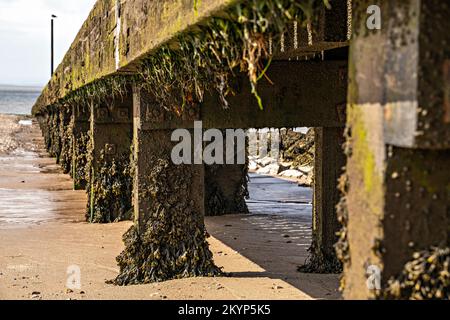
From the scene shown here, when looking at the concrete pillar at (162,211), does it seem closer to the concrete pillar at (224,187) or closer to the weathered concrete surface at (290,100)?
the weathered concrete surface at (290,100)

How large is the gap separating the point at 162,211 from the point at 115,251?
2.29m

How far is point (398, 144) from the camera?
2033mm

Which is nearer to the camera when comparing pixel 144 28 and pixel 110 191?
pixel 144 28

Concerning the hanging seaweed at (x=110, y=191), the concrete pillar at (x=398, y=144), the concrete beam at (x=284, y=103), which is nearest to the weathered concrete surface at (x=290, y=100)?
the concrete beam at (x=284, y=103)

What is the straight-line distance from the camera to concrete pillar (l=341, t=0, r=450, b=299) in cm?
192

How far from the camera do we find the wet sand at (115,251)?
6.21m

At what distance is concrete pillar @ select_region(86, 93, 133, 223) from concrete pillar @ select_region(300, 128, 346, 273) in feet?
15.3

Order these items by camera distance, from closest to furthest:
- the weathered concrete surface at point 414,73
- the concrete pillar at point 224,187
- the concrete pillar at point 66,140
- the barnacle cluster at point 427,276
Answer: the weathered concrete surface at point 414,73, the barnacle cluster at point 427,276, the concrete pillar at point 224,187, the concrete pillar at point 66,140

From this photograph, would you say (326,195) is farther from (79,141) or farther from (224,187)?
(79,141)

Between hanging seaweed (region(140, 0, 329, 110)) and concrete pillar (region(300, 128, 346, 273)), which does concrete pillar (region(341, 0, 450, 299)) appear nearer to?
hanging seaweed (region(140, 0, 329, 110))

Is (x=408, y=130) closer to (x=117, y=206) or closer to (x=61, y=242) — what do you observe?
(x=61, y=242)

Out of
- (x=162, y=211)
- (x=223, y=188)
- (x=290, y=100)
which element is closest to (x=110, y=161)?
(x=223, y=188)

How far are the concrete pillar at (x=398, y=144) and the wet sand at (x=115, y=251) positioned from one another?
12.3ft

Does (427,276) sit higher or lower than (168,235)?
higher
